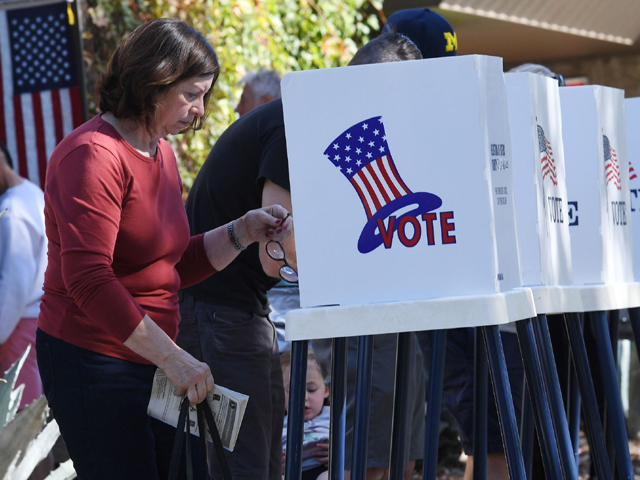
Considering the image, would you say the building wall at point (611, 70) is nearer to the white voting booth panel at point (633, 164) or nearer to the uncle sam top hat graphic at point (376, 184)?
the white voting booth panel at point (633, 164)

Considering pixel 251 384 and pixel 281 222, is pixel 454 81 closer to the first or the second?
pixel 281 222

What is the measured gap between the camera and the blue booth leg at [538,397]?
5.62ft

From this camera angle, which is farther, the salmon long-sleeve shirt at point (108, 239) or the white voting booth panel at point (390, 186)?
the salmon long-sleeve shirt at point (108, 239)

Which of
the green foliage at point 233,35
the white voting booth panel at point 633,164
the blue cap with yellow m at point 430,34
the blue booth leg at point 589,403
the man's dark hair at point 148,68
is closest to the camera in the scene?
the man's dark hair at point 148,68

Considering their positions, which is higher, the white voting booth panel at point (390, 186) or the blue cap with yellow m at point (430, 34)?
the blue cap with yellow m at point (430, 34)

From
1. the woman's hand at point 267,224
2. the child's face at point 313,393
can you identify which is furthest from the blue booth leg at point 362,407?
the child's face at point 313,393

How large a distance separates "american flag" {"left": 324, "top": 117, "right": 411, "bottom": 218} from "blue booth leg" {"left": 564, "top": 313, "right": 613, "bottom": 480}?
2.49 feet

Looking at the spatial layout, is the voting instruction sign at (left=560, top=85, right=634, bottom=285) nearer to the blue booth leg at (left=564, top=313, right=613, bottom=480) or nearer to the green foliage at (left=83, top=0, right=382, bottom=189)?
the blue booth leg at (left=564, top=313, right=613, bottom=480)

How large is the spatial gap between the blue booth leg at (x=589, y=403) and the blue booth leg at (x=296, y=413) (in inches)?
31.2

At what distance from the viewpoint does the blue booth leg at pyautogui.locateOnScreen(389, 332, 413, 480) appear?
5.99ft

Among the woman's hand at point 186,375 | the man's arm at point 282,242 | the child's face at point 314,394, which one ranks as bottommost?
the child's face at point 314,394

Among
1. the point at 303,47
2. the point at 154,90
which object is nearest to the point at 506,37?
the point at 303,47

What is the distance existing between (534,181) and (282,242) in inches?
26.9

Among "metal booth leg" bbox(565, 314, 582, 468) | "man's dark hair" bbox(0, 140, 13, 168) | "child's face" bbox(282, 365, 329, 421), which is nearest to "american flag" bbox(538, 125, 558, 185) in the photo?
"metal booth leg" bbox(565, 314, 582, 468)
